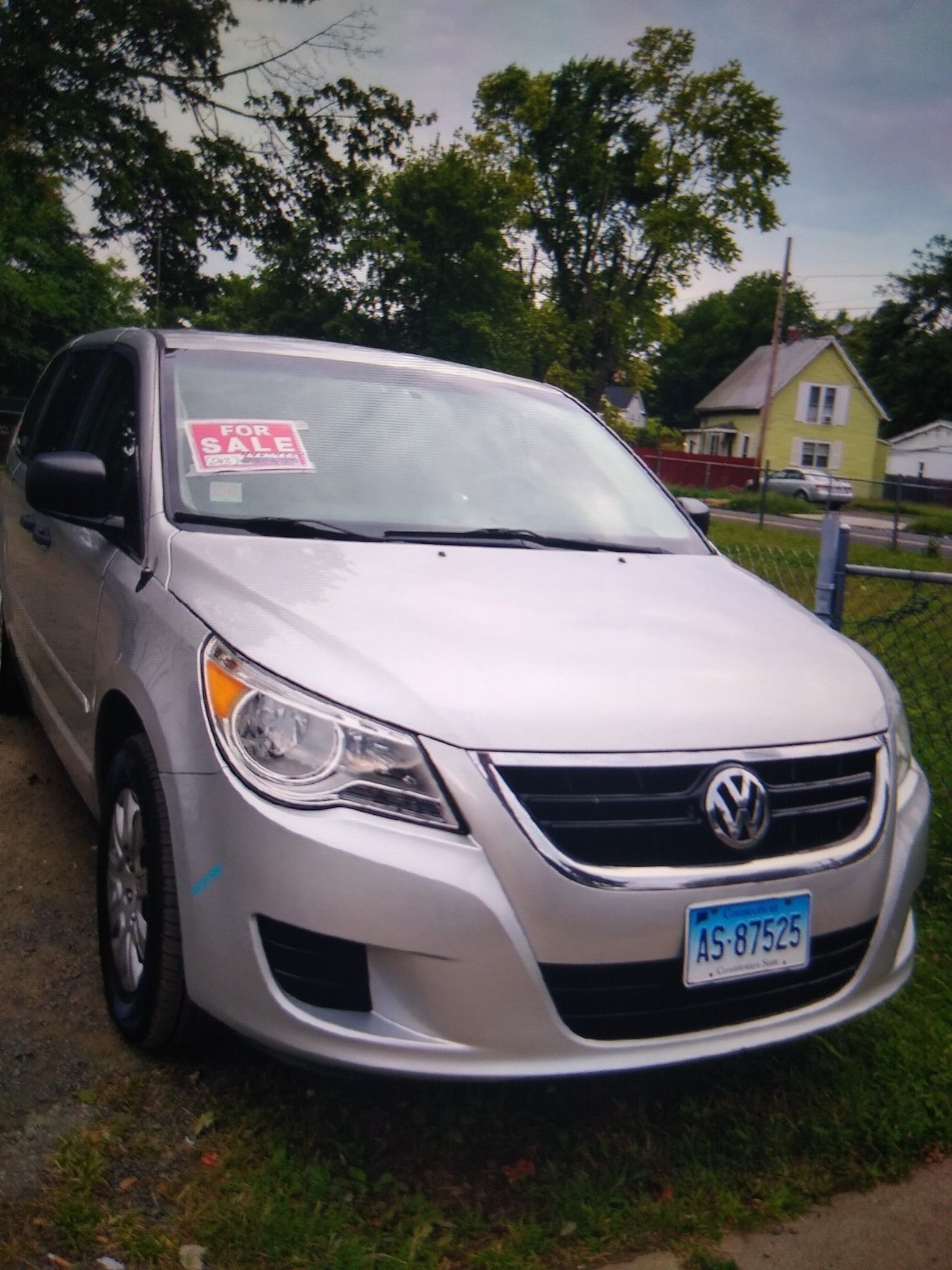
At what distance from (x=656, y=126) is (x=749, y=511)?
20375 mm

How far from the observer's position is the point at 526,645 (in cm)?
258

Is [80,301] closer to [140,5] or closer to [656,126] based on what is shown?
[656,126]

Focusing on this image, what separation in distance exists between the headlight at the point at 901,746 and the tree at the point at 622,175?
38339mm

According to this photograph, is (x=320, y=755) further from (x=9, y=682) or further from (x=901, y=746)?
(x=9, y=682)

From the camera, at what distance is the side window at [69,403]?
4309 millimetres

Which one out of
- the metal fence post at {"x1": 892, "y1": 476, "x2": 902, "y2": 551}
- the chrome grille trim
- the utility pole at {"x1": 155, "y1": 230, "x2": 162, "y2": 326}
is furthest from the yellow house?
the chrome grille trim

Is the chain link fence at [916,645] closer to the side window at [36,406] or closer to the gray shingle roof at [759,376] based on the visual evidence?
the side window at [36,406]

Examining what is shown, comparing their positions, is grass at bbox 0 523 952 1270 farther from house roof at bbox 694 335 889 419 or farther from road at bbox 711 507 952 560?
house roof at bbox 694 335 889 419

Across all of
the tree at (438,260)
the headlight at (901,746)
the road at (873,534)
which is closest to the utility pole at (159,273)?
the road at (873,534)

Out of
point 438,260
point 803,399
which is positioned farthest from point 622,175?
→ point 803,399

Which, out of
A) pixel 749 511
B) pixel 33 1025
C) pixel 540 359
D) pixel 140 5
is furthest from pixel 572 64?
pixel 33 1025

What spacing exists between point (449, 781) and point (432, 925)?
257mm

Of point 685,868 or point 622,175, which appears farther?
point 622,175

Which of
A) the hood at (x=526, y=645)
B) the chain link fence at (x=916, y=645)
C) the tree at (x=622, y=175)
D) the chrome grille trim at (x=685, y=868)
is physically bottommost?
the chain link fence at (x=916, y=645)
